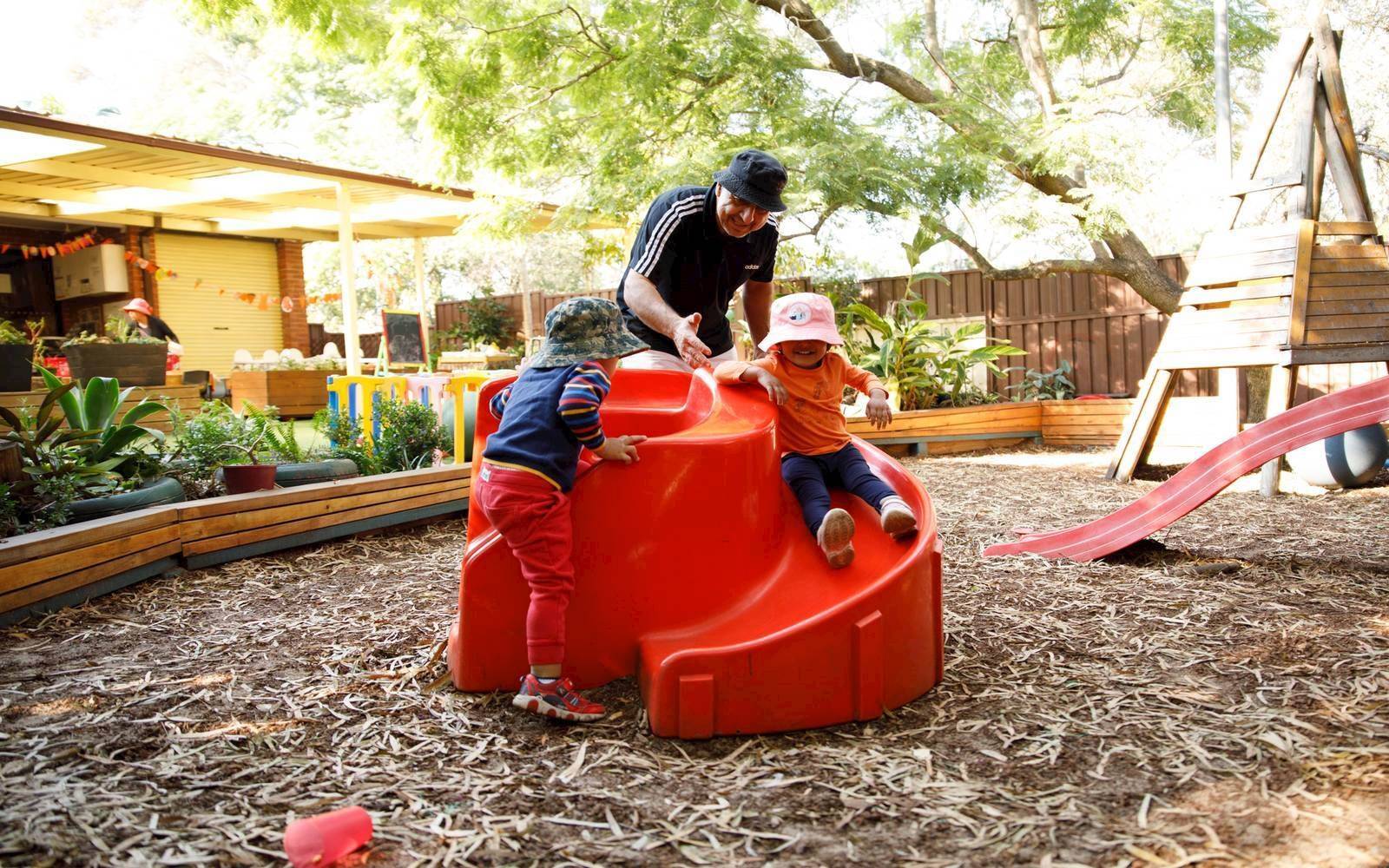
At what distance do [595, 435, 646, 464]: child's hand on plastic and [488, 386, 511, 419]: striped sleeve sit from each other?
0.36 metres

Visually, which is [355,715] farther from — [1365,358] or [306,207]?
[306,207]

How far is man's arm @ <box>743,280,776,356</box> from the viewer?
362cm

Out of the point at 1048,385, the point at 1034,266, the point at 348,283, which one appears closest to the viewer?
the point at 1034,266

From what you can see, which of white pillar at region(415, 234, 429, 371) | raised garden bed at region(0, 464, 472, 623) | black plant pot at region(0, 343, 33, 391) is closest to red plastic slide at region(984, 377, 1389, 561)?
raised garden bed at region(0, 464, 472, 623)

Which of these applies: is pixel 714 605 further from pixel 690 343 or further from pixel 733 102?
pixel 733 102

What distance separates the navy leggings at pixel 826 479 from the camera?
8.99 ft

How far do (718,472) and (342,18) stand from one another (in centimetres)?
716

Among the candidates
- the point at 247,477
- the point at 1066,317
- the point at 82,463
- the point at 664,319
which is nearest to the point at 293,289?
the point at 1066,317

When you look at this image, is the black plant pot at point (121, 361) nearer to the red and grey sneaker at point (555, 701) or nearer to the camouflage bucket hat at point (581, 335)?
the camouflage bucket hat at point (581, 335)

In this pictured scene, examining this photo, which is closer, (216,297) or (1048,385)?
(1048,385)

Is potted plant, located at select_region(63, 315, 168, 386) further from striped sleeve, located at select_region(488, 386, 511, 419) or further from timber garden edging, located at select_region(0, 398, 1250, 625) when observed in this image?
striped sleeve, located at select_region(488, 386, 511, 419)

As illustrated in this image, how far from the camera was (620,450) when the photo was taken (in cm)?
243

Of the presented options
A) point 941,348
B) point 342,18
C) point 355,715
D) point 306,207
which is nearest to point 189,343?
point 306,207

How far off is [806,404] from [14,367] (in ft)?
23.7
